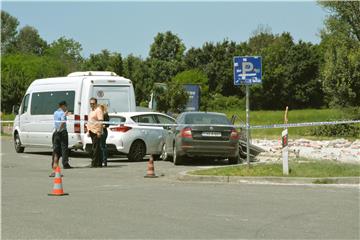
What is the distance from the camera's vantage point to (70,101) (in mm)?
23641

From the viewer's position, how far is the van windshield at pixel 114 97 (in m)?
23.5

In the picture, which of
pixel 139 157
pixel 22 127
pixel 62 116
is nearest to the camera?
pixel 62 116

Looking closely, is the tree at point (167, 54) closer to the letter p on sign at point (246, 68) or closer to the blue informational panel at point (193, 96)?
the blue informational panel at point (193, 96)

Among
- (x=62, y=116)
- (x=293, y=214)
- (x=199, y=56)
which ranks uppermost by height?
(x=199, y=56)

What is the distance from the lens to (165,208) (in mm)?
10680

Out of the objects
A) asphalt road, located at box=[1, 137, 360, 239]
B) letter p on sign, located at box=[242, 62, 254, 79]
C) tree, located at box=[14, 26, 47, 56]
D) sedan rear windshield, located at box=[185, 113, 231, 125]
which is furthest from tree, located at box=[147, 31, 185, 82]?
asphalt road, located at box=[1, 137, 360, 239]

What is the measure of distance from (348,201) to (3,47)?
128m

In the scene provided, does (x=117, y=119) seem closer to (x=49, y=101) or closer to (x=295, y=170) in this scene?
(x=49, y=101)

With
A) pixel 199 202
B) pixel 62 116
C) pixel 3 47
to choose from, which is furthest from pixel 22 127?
pixel 3 47

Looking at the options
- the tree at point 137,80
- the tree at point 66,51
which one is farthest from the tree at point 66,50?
the tree at point 137,80

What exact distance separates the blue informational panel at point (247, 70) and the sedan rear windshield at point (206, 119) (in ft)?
11.5

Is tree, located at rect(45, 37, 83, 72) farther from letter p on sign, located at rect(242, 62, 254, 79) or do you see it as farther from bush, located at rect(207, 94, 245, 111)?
letter p on sign, located at rect(242, 62, 254, 79)

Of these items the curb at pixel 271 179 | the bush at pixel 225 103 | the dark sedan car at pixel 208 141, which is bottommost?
the curb at pixel 271 179

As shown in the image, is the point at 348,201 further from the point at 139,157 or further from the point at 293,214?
the point at 139,157
